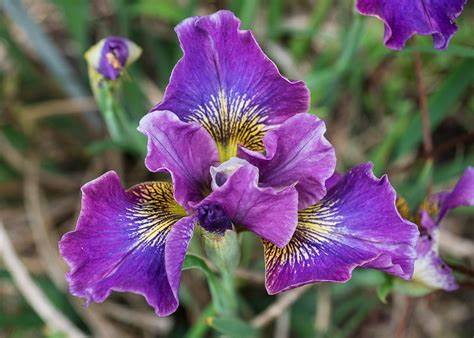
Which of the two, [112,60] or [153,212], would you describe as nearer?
[153,212]

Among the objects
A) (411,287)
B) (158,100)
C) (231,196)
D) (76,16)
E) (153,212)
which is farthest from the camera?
(158,100)

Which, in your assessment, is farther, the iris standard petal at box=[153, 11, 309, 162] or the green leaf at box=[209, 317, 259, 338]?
the green leaf at box=[209, 317, 259, 338]

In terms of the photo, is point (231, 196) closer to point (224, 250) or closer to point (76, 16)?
point (224, 250)

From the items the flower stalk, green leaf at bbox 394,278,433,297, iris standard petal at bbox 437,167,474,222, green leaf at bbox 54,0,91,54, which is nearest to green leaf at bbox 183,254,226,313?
the flower stalk

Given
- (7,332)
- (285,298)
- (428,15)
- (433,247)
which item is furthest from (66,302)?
(428,15)

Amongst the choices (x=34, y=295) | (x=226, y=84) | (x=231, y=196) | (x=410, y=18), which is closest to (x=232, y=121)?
(x=226, y=84)

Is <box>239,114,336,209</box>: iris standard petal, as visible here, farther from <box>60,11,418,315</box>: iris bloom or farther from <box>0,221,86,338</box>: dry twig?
<box>0,221,86,338</box>: dry twig

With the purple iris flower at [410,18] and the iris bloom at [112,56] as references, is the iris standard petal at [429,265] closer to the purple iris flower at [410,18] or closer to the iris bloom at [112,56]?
the purple iris flower at [410,18]

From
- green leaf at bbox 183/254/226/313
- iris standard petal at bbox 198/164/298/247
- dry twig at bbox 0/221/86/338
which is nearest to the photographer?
iris standard petal at bbox 198/164/298/247

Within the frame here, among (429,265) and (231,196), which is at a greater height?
(231,196)
